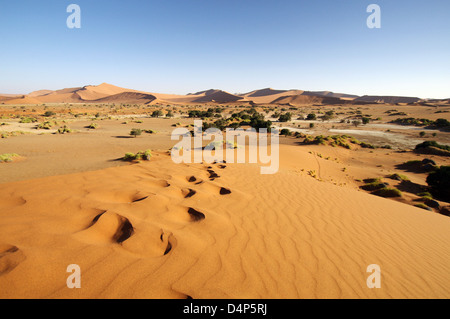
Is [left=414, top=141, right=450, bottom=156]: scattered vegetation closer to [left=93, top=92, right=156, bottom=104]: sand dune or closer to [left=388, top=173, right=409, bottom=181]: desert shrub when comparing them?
[left=388, top=173, right=409, bottom=181]: desert shrub

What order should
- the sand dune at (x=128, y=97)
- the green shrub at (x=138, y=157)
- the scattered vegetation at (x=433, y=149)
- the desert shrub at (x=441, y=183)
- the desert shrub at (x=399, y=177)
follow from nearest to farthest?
the desert shrub at (x=441, y=183)
the green shrub at (x=138, y=157)
the desert shrub at (x=399, y=177)
the scattered vegetation at (x=433, y=149)
the sand dune at (x=128, y=97)

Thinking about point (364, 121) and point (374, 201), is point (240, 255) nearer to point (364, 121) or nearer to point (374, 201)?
point (374, 201)

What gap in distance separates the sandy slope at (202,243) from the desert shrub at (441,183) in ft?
14.7

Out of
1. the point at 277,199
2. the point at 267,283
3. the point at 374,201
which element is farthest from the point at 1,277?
the point at 374,201

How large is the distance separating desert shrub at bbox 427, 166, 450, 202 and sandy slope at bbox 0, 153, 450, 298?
177 inches

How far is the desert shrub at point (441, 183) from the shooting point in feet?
27.1

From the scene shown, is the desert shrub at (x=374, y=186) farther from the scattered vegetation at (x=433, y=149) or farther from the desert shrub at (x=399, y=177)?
the scattered vegetation at (x=433, y=149)

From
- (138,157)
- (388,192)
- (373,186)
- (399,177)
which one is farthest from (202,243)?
(399,177)

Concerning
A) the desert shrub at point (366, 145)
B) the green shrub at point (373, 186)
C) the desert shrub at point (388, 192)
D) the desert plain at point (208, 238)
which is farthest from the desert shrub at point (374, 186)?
the desert shrub at point (366, 145)

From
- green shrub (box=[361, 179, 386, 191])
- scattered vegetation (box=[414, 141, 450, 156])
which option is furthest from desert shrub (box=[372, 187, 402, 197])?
scattered vegetation (box=[414, 141, 450, 156])

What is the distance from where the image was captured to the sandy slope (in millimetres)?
2225

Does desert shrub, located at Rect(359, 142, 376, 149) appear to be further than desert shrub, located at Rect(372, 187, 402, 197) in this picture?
Yes

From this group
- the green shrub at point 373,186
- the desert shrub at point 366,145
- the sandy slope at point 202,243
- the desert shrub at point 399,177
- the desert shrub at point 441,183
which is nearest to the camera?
the sandy slope at point 202,243
